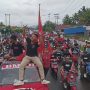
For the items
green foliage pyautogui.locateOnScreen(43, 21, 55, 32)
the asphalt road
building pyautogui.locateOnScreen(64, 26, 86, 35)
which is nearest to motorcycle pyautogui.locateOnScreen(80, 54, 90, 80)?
the asphalt road

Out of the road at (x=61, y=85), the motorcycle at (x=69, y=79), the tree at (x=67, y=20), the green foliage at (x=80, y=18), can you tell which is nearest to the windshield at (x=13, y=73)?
the motorcycle at (x=69, y=79)

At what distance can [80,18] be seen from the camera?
107m

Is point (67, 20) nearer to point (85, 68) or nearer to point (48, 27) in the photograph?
point (48, 27)

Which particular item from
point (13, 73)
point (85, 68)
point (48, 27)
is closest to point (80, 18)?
point (48, 27)

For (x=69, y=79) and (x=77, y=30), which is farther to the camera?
(x=77, y=30)

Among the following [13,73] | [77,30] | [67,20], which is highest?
[67,20]

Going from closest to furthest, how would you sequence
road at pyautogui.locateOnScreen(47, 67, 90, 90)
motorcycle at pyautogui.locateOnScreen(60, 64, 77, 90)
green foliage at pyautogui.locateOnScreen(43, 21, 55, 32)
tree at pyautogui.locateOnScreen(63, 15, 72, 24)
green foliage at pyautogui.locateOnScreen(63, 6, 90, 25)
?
1. motorcycle at pyautogui.locateOnScreen(60, 64, 77, 90)
2. road at pyautogui.locateOnScreen(47, 67, 90, 90)
3. green foliage at pyautogui.locateOnScreen(63, 6, 90, 25)
4. green foliage at pyautogui.locateOnScreen(43, 21, 55, 32)
5. tree at pyautogui.locateOnScreen(63, 15, 72, 24)

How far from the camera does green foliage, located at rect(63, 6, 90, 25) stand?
10119 cm

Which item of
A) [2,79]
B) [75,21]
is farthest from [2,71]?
[75,21]

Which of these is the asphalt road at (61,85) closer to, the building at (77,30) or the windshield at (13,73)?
the windshield at (13,73)

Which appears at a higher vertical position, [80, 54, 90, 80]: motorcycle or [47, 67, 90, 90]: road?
[80, 54, 90, 80]: motorcycle

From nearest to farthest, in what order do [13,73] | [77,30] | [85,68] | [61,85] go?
1. [13,73]
2. [61,85]
3. [85,68]
4. [77,30]

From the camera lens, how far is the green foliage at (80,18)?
101194mm

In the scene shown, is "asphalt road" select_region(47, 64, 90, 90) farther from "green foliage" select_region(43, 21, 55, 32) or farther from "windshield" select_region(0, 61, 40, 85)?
"green foliage" select_region(43, 21, 55, 32)
